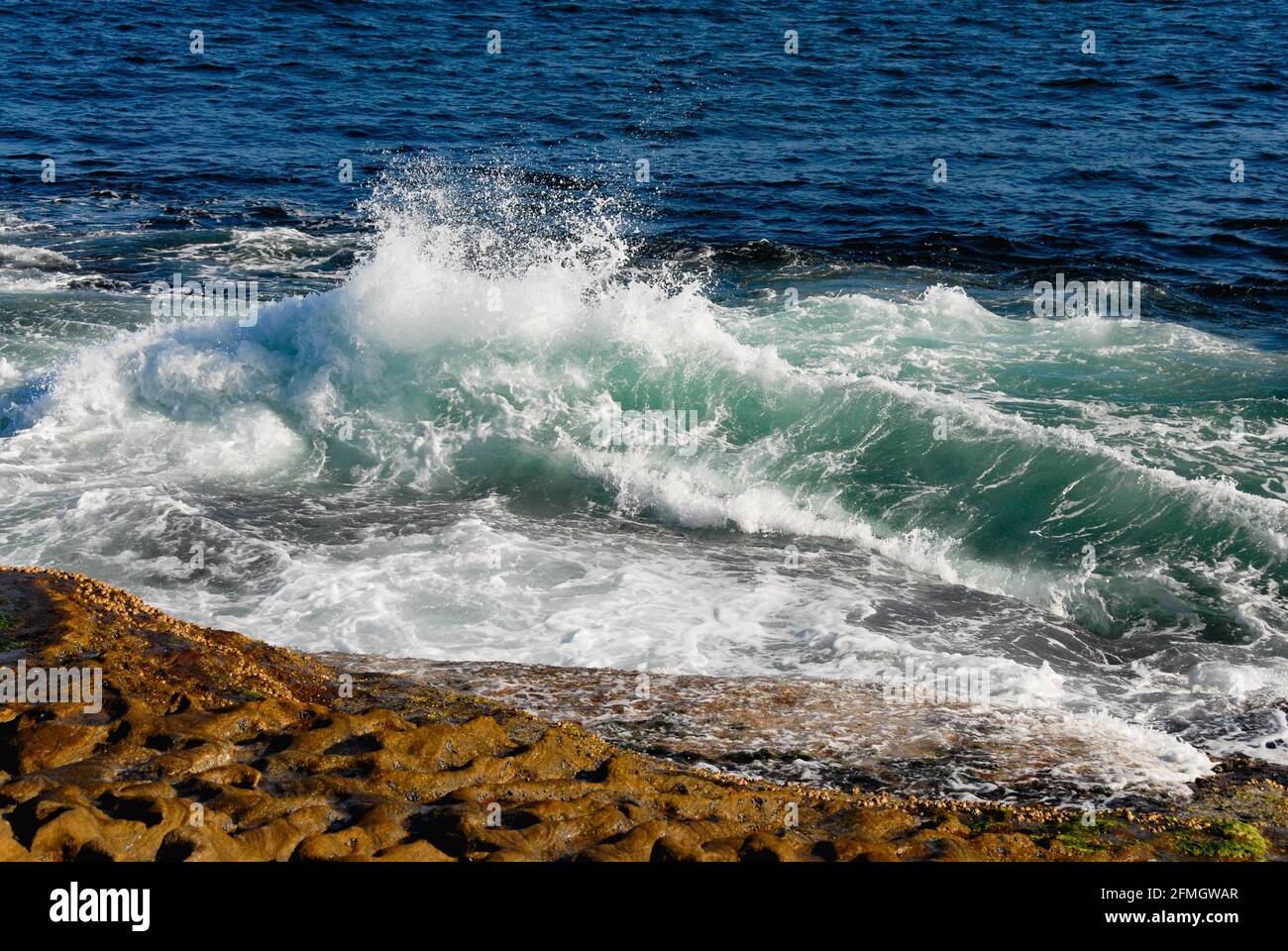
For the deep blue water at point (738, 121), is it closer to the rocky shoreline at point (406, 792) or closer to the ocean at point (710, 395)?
the ocean at point (710, 395)

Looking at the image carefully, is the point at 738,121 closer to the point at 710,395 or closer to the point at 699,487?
the point at 710,395

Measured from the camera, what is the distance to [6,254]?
1889cm

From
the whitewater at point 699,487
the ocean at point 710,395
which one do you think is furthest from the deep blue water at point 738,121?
the whitewater at point 699,487

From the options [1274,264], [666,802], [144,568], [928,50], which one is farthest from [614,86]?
[666,802]

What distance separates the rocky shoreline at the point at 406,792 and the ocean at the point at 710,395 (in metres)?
0.68

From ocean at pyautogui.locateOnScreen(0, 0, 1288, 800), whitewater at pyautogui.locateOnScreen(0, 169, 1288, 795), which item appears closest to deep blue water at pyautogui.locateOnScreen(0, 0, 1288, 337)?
ocean at pyautogui.locateOnScreen(0, 0, 1288, 800)

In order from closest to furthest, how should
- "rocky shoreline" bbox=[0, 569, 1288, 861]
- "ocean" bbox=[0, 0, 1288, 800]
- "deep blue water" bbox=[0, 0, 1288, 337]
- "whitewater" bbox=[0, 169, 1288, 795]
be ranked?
"rocky shoreline" bbox=[0, 569, 1288, 861]
"whitewater" bbox=[0, 169, 1288, 795]
"ocean" bbox=[0, 0, 1288, 800]
"deep blue water" bbox=[0, 0, 1288, 337]

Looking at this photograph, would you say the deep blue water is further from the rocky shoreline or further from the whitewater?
the rocky shoreline

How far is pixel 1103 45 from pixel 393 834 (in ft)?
106

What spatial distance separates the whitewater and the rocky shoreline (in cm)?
74

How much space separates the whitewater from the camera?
352 inches

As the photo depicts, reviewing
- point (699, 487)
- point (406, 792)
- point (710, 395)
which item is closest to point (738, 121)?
point (710, 395)

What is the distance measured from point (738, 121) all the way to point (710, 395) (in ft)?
48.5
